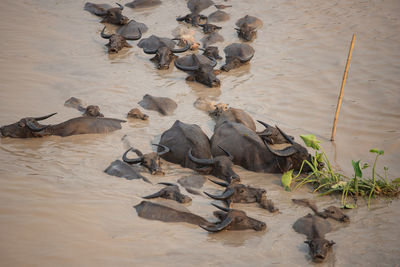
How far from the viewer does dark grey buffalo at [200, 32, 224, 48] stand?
42.4ft

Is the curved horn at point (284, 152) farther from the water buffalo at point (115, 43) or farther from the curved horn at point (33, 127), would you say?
the water buffalo at point (115, 43)

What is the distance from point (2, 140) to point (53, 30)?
673 centimetres

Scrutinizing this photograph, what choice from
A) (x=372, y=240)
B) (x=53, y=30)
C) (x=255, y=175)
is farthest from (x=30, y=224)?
(x=53, y=30)

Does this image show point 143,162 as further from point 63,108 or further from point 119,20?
point 119,20

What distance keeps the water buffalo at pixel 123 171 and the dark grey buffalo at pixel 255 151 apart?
1.44 m

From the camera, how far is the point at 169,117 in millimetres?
8578

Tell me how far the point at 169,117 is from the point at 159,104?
39 cm

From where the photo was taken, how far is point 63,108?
851 cm

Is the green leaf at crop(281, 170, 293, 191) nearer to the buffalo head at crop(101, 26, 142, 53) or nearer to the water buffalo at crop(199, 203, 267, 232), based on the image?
the water buffalo at crop(199, 203, 267, 232)

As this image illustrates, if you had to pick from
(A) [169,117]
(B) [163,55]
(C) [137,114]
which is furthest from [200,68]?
(C) [137,114]

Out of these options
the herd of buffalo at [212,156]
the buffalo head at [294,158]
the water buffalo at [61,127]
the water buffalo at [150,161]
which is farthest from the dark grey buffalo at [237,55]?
the water buffalo at [150,161]

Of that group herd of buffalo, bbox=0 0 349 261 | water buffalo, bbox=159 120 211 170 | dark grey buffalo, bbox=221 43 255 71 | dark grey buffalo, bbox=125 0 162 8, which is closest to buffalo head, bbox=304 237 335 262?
herd of buffalo, bbox=0 0 349 261

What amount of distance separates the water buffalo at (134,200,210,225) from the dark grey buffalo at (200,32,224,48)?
27.0 ft

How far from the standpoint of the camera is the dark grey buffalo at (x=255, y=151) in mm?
6774
